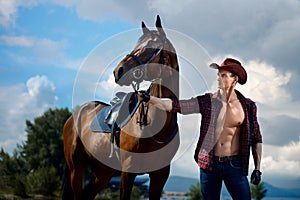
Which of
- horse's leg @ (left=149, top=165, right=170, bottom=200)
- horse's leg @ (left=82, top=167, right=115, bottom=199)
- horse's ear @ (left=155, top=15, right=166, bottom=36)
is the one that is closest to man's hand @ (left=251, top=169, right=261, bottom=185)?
horse's leg @ (left=149, top=165, right=170, bottom=200)

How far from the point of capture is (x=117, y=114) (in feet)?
18.6

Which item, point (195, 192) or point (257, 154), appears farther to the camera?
point (195, 192)

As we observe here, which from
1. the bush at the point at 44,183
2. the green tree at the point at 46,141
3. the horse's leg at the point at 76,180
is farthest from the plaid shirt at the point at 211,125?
the green tree at the point at 46,141

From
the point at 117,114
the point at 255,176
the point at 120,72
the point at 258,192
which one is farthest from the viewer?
the point at 258,192

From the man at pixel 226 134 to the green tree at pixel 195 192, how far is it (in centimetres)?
2157

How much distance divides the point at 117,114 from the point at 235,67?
6.56 feet

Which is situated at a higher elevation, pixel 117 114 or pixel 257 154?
pixel 117 114

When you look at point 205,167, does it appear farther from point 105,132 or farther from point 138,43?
point 105,132

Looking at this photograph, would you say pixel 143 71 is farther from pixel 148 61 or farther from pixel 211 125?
pixel 211 125

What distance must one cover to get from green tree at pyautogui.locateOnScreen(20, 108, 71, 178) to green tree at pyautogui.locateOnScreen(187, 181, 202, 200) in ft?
32.6

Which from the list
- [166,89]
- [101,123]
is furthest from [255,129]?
[101,123]

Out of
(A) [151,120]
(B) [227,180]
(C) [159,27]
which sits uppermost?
(C) [159,27]

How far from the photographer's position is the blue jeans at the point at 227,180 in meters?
4.08

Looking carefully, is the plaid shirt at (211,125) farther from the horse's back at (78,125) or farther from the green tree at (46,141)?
the green tree at (46,141)
